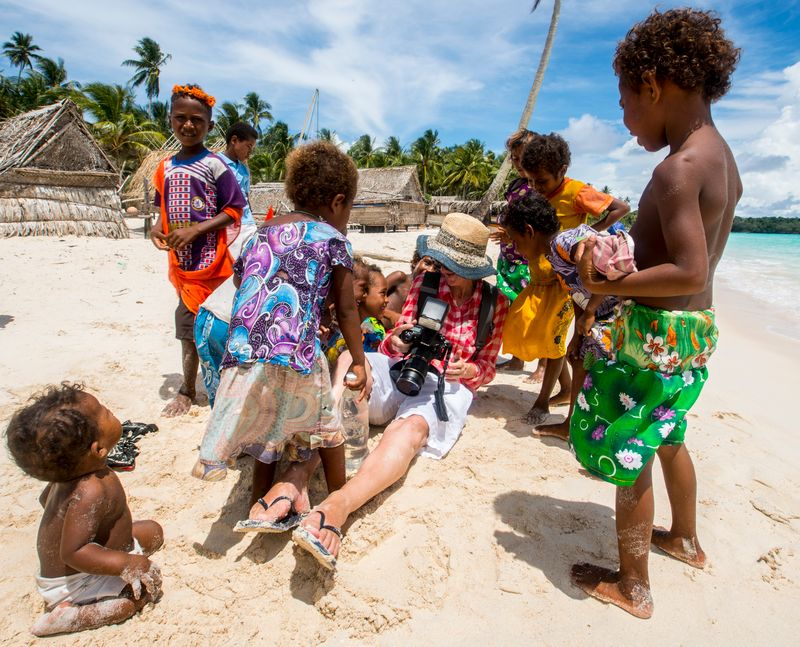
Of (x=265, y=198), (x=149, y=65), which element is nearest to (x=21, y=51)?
(x=149, y=65)

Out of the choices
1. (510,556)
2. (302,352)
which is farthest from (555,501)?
(302,352)

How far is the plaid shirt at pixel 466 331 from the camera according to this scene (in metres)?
2.76

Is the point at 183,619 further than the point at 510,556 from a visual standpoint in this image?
No

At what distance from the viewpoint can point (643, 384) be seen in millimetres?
1531

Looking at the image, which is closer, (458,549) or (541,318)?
(458,549)

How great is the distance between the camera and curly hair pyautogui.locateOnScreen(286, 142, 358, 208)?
6.03ft

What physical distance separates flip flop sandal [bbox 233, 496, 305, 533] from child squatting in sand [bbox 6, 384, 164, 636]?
1.03 feet

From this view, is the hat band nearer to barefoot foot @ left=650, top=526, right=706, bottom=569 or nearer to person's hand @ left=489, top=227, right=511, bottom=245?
person's hand @ left=489, top=227, right=511, bottom=245

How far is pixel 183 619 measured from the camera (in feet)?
5.13

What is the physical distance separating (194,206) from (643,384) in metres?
2.55

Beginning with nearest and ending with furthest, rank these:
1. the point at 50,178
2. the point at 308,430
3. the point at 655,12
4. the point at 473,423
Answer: the point at 655,12 < the point at 308,430 < the point at 473,423 < the point at 50,178

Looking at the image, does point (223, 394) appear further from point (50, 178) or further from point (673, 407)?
point (50, 178)

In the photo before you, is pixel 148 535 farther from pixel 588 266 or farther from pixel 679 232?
pixel 679 232

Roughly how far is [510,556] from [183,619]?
121cm
